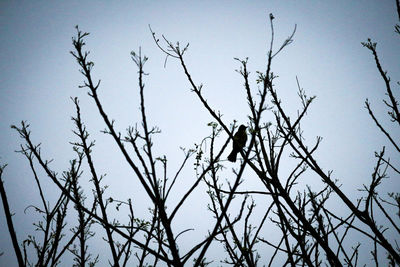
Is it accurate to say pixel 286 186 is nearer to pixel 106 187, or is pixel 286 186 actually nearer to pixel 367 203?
pixel 367 203

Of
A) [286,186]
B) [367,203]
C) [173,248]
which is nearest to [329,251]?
[367,203]

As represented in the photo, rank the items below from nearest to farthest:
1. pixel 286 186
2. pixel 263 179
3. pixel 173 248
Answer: pixel 173 248 < pixel 263 179 < pixel 286 186

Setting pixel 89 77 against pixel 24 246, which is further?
pixel 24 246

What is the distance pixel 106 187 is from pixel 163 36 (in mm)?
3372

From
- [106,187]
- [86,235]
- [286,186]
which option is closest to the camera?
[286,186]

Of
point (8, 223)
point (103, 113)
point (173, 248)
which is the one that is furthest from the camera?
point (8, 223)

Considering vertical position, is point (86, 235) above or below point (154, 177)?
above

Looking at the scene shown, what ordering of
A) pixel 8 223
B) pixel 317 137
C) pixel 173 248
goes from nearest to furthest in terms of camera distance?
1. pixel 173 248
2. pixel 8 223
3. pixel 317 137

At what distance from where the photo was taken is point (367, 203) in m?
2.02

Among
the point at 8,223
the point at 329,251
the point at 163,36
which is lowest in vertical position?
the point at 329,251

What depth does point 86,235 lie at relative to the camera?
27.0 feet

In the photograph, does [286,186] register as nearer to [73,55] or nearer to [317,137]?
[317,137]

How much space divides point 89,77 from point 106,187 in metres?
3.57

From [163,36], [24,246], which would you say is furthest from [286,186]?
[24,246]
